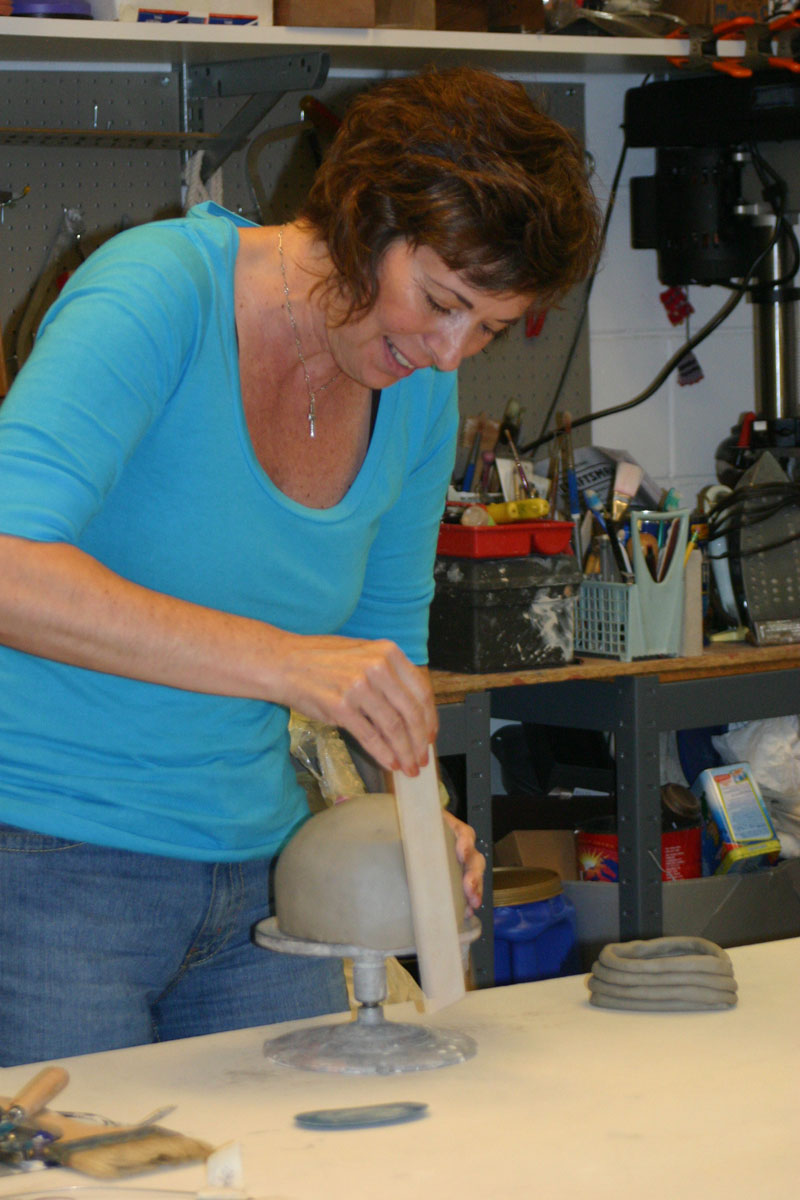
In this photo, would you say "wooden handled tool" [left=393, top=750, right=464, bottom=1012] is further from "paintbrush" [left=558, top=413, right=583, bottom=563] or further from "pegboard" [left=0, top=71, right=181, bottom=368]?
"pegboard" [left=0, top=71, right=181, bottom=368]

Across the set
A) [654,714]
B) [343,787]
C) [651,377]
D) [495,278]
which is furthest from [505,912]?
[495,278]

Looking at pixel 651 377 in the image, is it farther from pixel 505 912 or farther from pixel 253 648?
pixel 253 648

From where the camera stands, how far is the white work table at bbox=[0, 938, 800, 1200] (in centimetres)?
83

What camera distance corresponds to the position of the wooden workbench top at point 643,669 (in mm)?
2131

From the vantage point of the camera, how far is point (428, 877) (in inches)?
38.7

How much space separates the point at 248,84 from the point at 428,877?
1752mm

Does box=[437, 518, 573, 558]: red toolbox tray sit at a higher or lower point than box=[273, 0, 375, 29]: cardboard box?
lower

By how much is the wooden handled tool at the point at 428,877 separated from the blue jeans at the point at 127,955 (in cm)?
21

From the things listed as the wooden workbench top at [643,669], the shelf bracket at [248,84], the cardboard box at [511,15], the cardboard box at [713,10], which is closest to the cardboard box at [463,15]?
the cardboard box at [511,15]

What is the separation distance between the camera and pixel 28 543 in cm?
92

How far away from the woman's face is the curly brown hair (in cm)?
1

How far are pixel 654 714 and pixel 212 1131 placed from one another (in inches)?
56.8

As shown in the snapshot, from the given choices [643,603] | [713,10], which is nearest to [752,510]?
[643,603]

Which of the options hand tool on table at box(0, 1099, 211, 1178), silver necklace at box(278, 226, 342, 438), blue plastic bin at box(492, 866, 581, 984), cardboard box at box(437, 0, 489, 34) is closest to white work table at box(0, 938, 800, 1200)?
hand tool on table at box(0, 1099, 211, 1178)
